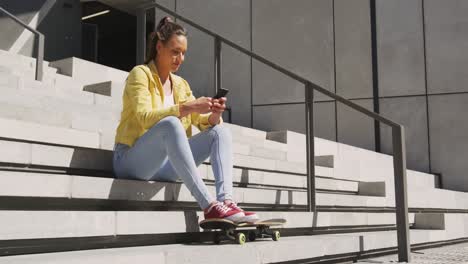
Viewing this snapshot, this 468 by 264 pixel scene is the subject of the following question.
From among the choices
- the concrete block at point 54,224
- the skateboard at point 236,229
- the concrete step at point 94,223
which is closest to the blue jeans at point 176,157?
the skateboard at point 236,229

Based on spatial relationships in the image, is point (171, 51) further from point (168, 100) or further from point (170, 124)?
point (170, 124)

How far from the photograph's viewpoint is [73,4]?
11680mm

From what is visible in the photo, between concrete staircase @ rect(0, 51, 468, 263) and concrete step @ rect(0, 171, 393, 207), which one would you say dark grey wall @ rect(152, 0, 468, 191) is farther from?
concrete step @ rect(0, 171, 393, 207)

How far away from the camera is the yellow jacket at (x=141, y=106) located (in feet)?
10.3

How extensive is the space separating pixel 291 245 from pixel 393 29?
657 centimetres

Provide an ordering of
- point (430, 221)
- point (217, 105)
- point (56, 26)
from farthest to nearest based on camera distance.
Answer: point (56, 26)
point (430, 221)
point (217, 105)

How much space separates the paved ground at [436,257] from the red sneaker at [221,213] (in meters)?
1.34

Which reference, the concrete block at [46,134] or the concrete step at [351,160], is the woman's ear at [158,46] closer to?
the concrete block at [46,134]

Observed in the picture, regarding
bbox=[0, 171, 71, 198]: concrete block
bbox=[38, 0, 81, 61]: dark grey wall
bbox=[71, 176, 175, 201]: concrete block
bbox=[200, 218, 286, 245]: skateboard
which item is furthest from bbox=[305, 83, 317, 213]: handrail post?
bbox=[38, 0, 81, 61]: dark grey wall

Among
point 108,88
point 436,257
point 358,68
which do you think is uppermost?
point 358,68

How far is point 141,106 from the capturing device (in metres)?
3.19

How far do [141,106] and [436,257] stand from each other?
8.47 feet

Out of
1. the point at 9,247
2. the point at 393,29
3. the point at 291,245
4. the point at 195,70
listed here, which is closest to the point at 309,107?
the point at 291,245

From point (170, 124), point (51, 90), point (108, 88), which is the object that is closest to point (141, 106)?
point (170, 124)
